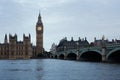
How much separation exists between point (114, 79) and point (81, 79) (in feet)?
13.3

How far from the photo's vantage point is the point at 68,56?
526 ft

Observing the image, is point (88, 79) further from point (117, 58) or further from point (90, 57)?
point (90, 57)

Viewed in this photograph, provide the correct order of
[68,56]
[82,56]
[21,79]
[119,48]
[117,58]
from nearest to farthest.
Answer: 1. [21,79]
2. [119,48]
3. [117,58]
4. [82,56]
5. [68,56]

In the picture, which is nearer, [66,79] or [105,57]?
[66,79]

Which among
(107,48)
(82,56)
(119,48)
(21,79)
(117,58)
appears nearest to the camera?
(21,79)

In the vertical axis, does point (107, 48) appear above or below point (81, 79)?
above

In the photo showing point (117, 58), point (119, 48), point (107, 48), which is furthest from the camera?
point (117, 58)

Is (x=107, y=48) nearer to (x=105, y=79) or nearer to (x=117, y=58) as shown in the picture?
(x=117, y=58)

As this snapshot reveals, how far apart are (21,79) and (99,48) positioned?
53.2 meters

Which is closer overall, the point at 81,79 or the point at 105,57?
the point at 81,79

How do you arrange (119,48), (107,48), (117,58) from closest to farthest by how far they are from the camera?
(119,48) → (107,48) → (117,58)

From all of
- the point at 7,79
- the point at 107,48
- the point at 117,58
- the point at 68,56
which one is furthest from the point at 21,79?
the point at 68,56

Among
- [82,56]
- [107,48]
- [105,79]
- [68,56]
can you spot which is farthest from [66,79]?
[68,56]

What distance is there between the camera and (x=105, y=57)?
93.6 metres
